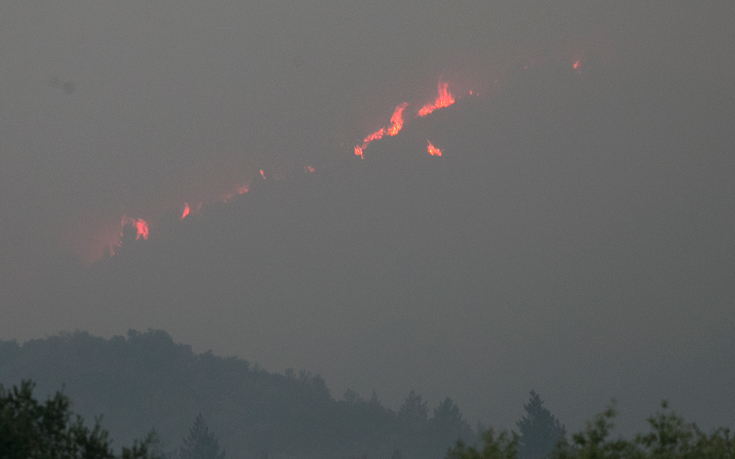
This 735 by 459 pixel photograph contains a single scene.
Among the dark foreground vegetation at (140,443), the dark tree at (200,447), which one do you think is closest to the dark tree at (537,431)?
the dark tree at (200,447)

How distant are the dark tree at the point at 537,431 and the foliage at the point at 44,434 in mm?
138788

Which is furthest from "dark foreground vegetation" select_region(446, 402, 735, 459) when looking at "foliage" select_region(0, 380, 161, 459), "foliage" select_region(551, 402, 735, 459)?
"foliage" select_region(0, 380, 161, 459)

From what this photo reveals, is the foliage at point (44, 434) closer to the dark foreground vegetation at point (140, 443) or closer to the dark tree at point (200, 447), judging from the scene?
the dark foreground vegetation at point (140, 443)

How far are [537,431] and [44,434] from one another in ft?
466

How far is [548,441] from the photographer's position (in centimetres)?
14875

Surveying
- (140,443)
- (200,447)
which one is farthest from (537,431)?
(140,443)

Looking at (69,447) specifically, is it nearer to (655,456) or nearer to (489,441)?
(489,441)

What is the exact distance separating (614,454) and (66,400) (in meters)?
15.8

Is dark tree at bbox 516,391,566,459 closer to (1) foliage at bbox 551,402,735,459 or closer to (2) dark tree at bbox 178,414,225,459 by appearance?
(2) dark tree at bbox 178,414,225,459

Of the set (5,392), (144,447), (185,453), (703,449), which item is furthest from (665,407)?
(185,453)

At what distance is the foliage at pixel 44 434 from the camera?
18.8 metres

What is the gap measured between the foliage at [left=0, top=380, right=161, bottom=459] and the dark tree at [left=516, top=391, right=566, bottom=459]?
13879cm

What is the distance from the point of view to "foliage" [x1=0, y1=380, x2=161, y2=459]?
61.7 feet

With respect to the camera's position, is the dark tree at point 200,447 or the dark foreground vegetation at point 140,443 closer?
the dark foreground vegetation at point 140,443
